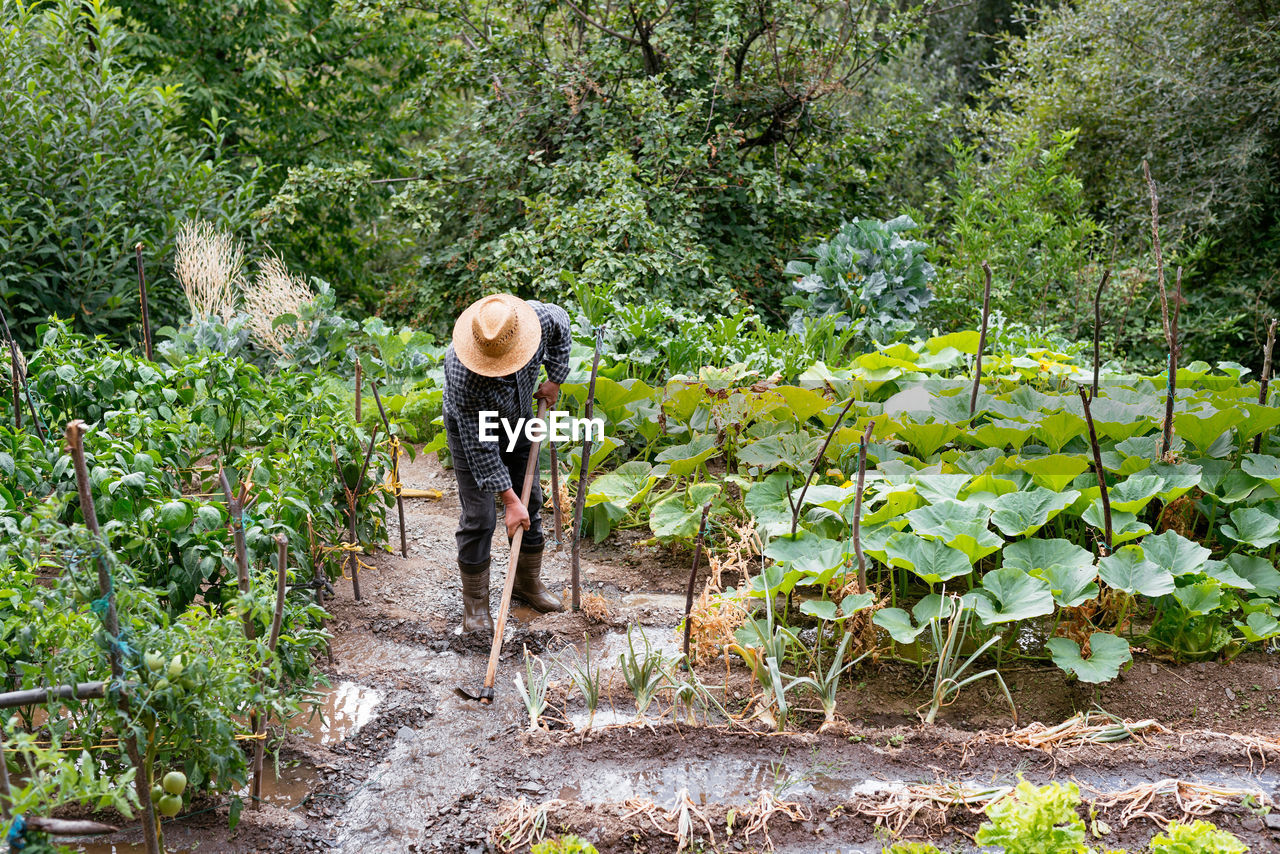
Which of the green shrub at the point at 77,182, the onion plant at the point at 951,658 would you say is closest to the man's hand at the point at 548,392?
the onion plant at the point at 951,658

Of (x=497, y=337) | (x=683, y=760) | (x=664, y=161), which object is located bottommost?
(x=683, y=760)

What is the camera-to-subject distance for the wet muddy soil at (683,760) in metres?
2.43

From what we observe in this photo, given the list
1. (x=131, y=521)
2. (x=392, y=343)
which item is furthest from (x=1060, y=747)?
(x=392, y=343)

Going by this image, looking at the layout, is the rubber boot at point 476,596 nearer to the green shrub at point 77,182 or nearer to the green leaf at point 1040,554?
the green leaf at point 1040,554

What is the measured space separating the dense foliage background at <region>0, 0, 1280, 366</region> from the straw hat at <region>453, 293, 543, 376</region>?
10.1 feet

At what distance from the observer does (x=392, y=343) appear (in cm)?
635

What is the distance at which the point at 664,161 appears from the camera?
317 inches

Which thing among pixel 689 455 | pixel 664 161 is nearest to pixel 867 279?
pixel 664 161

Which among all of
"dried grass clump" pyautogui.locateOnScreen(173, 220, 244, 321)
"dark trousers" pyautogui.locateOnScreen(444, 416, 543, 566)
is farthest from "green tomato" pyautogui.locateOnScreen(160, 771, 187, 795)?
"dried grass clump" pyautogui.locateOnScreen(173, 220, 244, 321)

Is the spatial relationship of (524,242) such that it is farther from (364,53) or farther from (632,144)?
(364,53)

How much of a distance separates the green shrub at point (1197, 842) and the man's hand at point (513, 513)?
7.23ft

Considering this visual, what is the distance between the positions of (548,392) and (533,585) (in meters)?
0.85

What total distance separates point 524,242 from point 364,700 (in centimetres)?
510

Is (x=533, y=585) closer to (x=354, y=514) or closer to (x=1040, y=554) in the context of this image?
(x=354, y=514)
